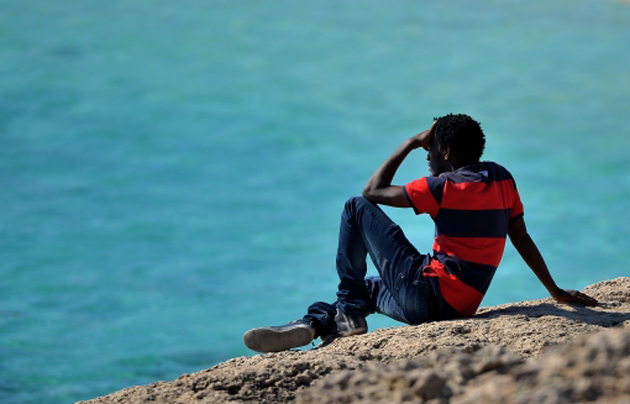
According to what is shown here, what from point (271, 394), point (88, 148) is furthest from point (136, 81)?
point (271, 394)

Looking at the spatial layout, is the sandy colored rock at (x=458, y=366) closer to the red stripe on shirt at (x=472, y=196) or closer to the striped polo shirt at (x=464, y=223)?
the striped polo shirt at (x=464, y=223)

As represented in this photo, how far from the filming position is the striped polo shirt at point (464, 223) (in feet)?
9.51

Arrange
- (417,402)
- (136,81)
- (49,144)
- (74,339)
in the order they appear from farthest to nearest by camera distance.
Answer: (136,81) < (49,144) < (74,339) < (417,402)

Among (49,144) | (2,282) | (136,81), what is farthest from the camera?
(136,81)

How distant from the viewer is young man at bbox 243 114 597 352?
2.92 metres

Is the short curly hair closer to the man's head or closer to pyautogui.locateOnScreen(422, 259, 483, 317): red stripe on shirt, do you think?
the man's head

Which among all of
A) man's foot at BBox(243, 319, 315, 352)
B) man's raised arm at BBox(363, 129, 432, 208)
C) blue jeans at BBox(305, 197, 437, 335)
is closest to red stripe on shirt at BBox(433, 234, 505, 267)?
blue jeans at BBox(305, 197, 437, 335)

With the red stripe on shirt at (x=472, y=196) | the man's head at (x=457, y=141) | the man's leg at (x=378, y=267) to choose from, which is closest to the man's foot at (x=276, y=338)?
the man's leg at (x=378, y=267)

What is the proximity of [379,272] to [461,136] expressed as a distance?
679 millimetres

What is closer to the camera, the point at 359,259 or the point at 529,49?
the point at 359,259

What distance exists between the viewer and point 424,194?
2.90m

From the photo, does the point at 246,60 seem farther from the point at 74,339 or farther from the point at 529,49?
the point at 74,339

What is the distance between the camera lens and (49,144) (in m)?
11.3

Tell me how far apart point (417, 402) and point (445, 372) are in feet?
0.46
